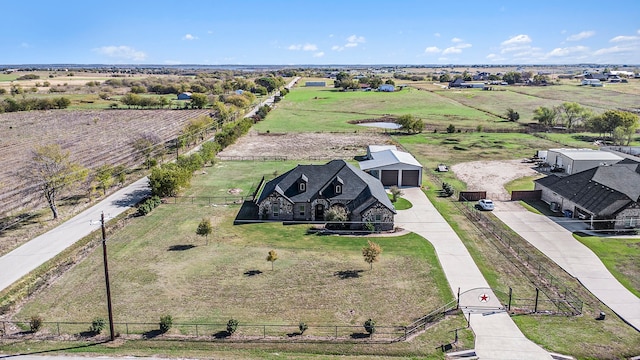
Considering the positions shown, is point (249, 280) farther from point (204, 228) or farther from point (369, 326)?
point (369, 326)

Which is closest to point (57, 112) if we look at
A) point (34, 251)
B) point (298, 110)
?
point (298, 110)

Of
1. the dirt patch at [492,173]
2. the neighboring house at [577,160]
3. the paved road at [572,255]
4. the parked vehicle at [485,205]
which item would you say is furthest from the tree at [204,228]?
the neighboring house at [577,160]

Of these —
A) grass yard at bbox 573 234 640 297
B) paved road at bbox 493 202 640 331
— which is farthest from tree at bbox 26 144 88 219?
grass yard at bbox 573 234 640 297

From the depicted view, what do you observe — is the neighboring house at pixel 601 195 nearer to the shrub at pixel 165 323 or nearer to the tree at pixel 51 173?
the shrub at pixel 165 323

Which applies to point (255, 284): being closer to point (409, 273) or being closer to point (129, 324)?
point (129, 324)

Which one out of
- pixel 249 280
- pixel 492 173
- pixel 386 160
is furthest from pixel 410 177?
pixel 249 280
